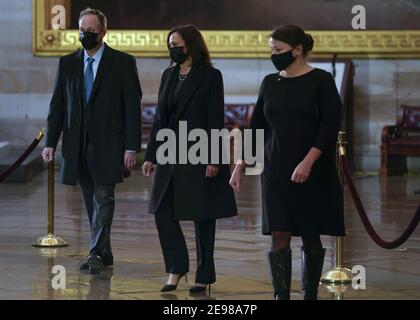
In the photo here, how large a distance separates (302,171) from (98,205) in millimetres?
2514

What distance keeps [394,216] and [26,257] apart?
497 cm

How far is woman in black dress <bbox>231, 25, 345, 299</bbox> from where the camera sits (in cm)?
720

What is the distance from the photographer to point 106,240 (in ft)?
30.1

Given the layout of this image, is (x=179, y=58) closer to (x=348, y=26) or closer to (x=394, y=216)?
(x=394, y=216)

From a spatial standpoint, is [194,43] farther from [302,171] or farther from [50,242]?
[50,242]

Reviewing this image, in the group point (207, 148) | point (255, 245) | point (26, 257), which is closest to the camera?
point (207, 148)

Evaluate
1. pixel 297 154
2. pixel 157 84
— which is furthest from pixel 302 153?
pixel 157 84

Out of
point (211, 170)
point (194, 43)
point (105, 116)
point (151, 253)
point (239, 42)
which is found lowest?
point (151, 253)

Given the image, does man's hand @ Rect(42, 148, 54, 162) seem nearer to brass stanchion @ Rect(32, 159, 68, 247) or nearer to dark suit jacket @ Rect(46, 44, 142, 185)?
dark suit jacket @ Rect(46, 44, 142, 185)

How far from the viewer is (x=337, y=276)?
346 inches

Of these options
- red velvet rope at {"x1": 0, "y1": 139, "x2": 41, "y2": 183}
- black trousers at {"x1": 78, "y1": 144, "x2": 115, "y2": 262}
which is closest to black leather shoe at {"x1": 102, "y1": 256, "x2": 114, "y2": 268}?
black trousers at {"x1": 78, "y1": 144, "x2": 115, "y2": 262}

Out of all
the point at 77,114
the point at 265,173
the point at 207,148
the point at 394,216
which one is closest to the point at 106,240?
the point at 77,114

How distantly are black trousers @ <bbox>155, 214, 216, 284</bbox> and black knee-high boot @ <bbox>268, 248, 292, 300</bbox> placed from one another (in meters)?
0.93

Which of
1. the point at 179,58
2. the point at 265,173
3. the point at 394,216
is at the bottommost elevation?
the point at 394,216
